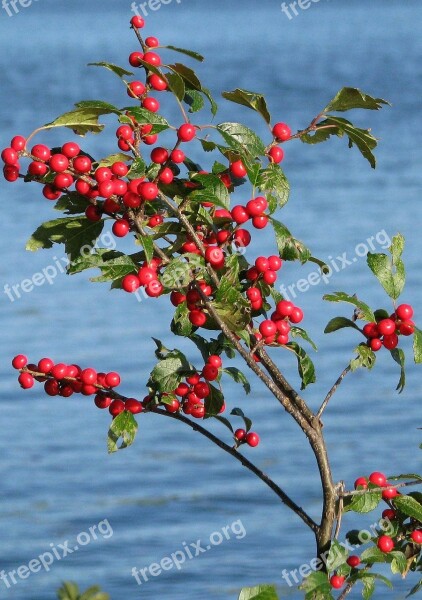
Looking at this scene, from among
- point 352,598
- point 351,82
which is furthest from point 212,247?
point 351,82

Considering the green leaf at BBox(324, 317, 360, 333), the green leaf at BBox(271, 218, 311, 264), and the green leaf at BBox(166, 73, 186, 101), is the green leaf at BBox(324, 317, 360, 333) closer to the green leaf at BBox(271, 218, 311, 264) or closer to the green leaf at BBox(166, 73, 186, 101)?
the green leaf at BBox(271, 218, 311, 264)

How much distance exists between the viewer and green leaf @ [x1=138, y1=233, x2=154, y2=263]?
1.86 metres

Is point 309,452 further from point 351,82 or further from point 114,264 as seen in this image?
point 351,82

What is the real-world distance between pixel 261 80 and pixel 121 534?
11.7 m

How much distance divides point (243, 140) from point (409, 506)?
0.63 meters

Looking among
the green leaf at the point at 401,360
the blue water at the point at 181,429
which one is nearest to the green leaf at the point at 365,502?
the green leaf at the point at 401,360

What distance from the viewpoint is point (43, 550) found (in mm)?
4613

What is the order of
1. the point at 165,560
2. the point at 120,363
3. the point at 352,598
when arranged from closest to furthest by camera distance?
1. the point at 352,598
2. the point at 165,560
3. the point at 120,363

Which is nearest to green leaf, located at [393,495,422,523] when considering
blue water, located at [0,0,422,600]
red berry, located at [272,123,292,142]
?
red berry, located at [272,123,292,142]

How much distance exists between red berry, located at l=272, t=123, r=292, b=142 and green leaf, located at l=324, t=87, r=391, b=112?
0.07 m

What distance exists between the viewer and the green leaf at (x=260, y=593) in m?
1.75

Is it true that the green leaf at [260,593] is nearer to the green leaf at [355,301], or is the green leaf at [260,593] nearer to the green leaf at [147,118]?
the green leaf at [355,301]

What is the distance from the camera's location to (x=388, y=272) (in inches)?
81.6

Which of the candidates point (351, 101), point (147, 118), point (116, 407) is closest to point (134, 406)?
point (116, 407)
